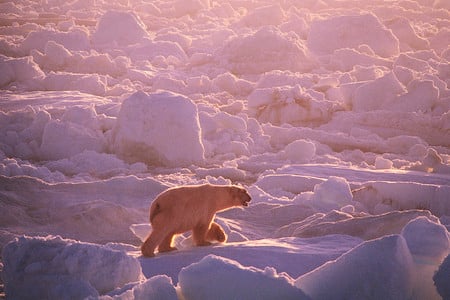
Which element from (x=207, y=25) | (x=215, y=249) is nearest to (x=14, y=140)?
(x=215, y=249)

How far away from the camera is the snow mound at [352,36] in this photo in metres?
19.3

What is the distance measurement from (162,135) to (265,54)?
834 cm

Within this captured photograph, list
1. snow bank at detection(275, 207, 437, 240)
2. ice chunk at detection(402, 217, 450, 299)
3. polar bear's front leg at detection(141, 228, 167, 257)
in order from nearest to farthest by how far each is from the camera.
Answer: ice chunk at detection(402, 217, 450, 299) < polar bear's front leg at detection(141, 228, 167, 257) < snow bank at detection(275, 207, 437, 240)

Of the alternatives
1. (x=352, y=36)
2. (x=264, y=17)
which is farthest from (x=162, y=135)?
(x=264, y=17)

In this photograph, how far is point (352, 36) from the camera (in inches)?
776

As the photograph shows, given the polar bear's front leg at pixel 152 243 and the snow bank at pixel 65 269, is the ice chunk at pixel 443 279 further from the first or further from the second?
the polar bear's front leg at pixel 152 243

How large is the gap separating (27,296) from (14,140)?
7.14 meters

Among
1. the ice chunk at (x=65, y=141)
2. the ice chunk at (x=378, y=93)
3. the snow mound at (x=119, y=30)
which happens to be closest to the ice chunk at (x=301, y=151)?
the ice chunk at (x=65, y=141)

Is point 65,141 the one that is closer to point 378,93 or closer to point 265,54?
point 378,93

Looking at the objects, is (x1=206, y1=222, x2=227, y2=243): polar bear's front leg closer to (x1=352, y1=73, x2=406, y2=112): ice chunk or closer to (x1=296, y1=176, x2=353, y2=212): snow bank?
(x1=296, y1=176, x2=353, y2=212): snow bank

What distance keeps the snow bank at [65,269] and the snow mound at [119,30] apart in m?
17.4

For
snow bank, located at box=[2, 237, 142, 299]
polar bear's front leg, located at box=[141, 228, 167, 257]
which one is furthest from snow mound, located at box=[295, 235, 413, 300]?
polar bear's front leg, located at box=[141, 228, 167, 257]

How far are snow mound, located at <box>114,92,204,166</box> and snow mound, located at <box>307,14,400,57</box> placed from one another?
10.4 metres

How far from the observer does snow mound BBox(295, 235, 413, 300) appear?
2.68m
